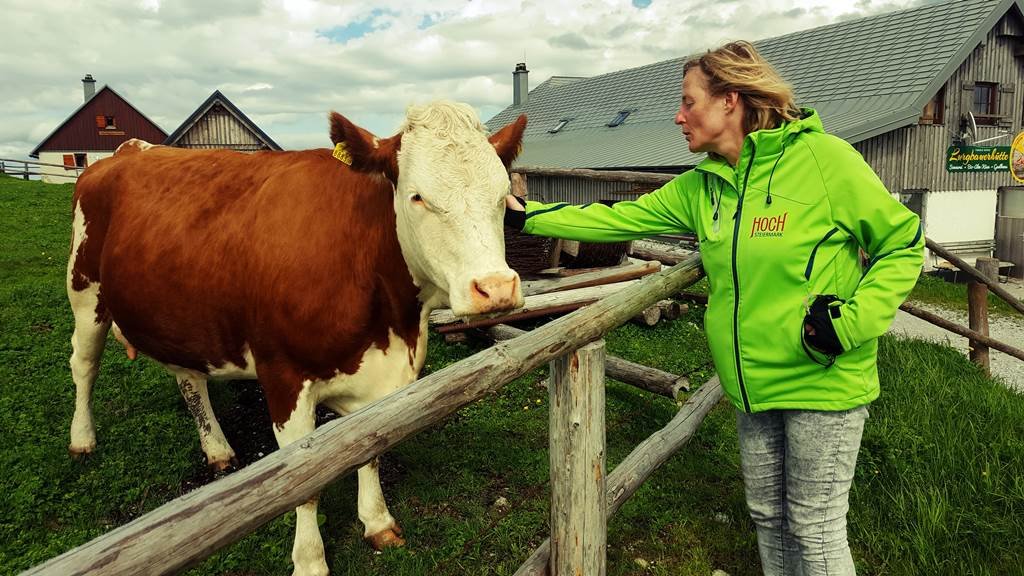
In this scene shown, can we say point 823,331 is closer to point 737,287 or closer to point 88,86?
point 737,287

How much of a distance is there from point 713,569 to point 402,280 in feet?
6.67

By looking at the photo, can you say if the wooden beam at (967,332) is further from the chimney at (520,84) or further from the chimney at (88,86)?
the chimney at (88,86)

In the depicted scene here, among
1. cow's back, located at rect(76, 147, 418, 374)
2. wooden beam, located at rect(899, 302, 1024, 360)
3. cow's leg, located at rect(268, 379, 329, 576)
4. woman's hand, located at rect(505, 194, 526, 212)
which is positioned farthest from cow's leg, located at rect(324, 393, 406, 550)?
wooden beam, located at rect(899, 302, 1024, 360)

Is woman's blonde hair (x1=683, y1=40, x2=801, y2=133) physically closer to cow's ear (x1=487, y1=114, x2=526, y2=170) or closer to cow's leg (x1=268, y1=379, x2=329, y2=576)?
cow's ear (x1=487, y1=114, x2=526, y2=170)

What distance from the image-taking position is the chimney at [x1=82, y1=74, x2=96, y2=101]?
138 ft

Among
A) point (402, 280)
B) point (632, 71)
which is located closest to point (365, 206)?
point (402, 280)

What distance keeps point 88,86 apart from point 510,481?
49.5 meters

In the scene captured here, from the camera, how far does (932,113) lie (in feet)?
51.8

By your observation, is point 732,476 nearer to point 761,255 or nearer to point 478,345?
point 761,255

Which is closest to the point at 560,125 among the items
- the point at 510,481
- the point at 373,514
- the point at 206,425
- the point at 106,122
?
the point at 206,425

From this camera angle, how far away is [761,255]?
7.01 feet

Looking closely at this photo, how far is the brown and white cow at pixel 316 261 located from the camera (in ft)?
8.11

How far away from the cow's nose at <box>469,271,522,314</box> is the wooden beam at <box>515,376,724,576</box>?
3.13 ft

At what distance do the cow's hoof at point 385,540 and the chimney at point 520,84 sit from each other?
3123cm
